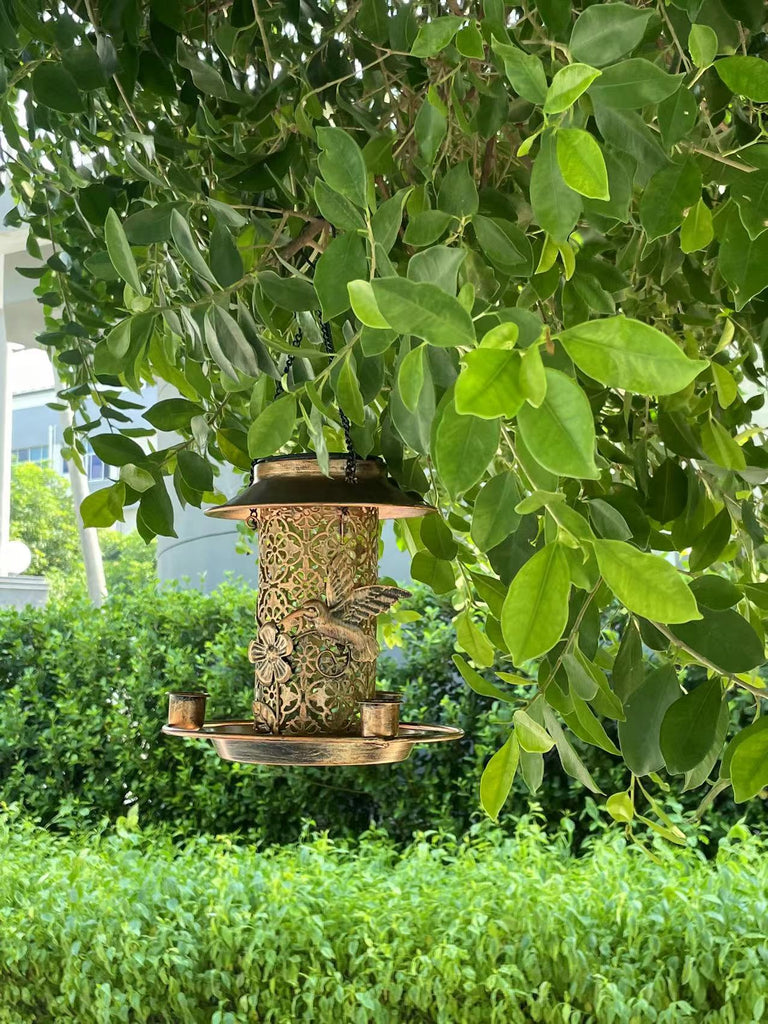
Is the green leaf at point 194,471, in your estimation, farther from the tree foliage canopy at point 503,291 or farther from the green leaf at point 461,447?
the green leaf at point 461,447

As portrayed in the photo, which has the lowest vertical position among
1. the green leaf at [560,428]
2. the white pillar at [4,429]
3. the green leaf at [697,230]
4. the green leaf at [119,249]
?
the green leaf at [560,428]

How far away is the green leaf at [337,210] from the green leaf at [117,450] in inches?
16.8

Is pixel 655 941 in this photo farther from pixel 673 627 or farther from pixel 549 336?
pixel 549 336

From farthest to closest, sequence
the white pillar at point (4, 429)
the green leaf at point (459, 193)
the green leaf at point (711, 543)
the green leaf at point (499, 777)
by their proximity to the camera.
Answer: the white pillar at point (4, 429), the green leaf at point (711, 543), the green leaf at point (459, 193), the green leaf at point (499, 777)

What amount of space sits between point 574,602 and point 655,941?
1.62 metres

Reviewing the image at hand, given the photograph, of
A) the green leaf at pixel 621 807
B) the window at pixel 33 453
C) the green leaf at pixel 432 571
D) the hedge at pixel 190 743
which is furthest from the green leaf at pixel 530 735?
the window at pixel 33 453

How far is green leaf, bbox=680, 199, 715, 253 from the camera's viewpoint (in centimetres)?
68

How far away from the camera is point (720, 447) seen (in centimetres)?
95

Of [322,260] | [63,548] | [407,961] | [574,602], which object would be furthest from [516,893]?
[63,548]

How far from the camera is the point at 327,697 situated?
112 centimetres

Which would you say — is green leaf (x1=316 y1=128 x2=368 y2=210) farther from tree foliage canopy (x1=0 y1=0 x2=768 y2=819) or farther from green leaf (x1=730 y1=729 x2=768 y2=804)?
green leaf (x1=730 y1=729 x2=768 y2=804)

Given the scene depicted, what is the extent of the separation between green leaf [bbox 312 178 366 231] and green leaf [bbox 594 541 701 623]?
0.77 feet

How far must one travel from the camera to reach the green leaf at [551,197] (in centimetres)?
42

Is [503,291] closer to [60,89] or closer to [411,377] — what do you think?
[60,89]
